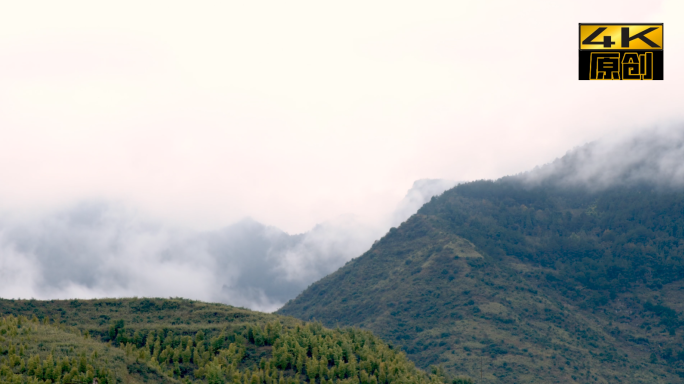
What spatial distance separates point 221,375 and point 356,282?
441ft

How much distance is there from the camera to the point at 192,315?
199ft

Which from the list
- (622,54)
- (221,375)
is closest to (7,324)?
(221,375)

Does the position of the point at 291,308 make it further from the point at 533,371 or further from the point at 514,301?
the point at 533,371

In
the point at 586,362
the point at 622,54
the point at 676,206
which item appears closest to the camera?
the point at 622,54

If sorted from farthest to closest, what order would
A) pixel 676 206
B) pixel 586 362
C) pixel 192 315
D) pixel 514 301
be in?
pixel 676 206 → pixel 514 301 → pixel 586 362 → pixel 192 315

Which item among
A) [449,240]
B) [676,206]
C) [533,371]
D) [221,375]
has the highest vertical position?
[676,206]

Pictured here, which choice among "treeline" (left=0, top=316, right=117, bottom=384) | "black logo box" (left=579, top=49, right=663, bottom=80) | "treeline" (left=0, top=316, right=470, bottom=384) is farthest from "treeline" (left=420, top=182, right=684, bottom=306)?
"treeline" (left=0, top=316, right=117, bottom=384)

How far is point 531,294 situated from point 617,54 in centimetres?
12785

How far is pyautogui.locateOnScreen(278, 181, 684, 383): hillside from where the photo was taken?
130m

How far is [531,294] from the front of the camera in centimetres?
16200

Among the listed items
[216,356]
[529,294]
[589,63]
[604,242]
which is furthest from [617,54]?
[604,242]

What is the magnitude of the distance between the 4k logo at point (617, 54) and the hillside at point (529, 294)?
81.3 meters

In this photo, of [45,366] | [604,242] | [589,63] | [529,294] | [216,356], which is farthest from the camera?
[604,242]

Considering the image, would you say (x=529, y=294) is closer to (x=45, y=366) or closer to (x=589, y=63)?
(x=589, y=63)
